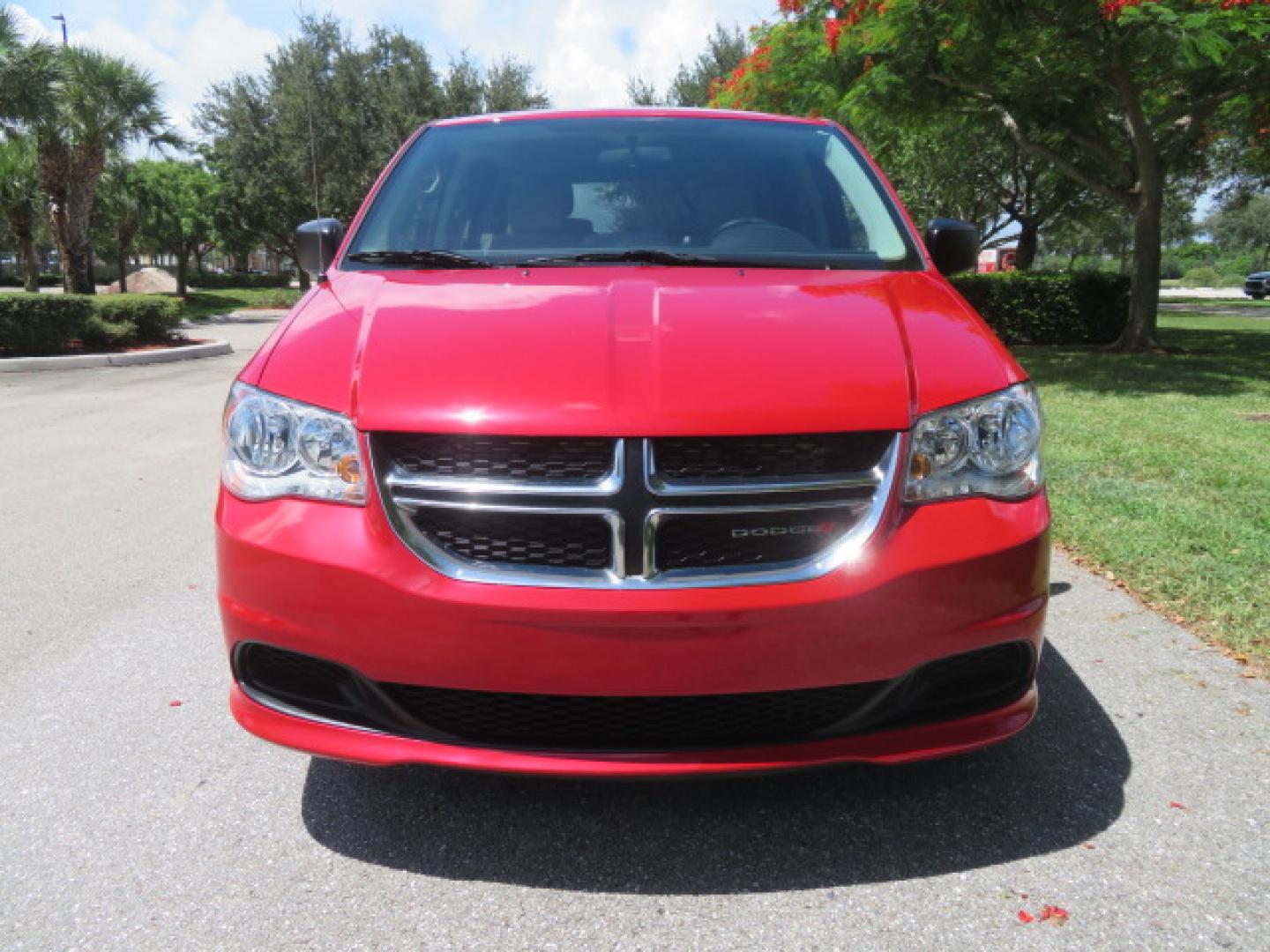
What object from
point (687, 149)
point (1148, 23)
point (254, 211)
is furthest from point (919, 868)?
point (254, 211)

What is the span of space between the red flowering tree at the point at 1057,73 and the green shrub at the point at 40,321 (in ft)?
34.0

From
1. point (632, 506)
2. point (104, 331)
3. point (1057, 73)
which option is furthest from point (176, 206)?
point (632, 506)

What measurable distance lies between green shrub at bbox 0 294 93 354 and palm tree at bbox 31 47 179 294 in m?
7.31

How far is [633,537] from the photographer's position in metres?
1.98

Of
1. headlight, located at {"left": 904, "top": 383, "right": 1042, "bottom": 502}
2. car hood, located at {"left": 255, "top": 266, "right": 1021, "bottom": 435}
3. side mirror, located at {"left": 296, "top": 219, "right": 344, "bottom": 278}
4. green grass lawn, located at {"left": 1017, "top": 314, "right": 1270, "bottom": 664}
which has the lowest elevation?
green grass lawn, located at {"left": 1017, "top": 314, "right": 1270, "bottom": 664}

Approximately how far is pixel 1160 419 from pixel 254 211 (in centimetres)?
3861

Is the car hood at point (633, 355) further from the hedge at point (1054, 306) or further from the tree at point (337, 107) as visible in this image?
the tree at point (337, 107)

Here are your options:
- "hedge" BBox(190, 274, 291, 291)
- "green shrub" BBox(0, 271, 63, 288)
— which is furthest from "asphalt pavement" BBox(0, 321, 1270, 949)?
"green shrub" BBox(0, 271, 63, 288)

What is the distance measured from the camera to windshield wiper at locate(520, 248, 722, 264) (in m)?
2.82

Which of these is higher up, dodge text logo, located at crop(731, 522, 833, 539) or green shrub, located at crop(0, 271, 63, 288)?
green shrub, located at crop(0, 271, 63, 288)

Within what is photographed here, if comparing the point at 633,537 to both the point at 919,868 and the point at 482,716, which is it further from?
the point at 919,868

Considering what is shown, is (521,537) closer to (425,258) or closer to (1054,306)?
(425,258)

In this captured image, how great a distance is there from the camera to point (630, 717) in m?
2.03

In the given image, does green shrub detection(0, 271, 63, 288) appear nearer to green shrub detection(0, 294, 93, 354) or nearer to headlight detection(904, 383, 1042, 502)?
green shrub detection(0, 294, 93, 354)
